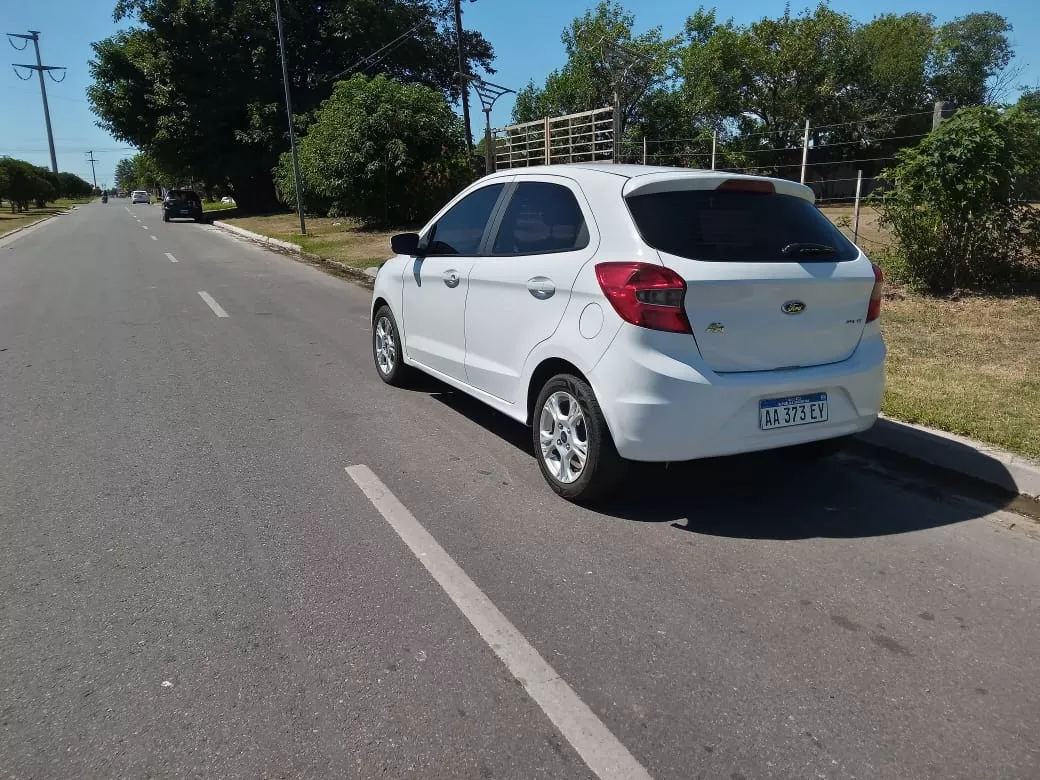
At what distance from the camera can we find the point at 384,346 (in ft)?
22.8

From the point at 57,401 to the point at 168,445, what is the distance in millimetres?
1802

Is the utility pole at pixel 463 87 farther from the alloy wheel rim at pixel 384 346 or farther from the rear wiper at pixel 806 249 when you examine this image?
the rear wiper at pixel 806 249

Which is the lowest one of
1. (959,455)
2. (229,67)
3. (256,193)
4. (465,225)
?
(959,455)

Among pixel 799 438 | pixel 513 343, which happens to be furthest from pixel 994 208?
pixel 513 343

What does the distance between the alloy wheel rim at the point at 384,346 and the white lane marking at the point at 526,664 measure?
106 inches

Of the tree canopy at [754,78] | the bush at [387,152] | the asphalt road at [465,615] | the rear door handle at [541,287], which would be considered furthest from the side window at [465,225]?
the tree canopy at [754,78]

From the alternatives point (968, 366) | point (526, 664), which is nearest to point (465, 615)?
point (526, 664)

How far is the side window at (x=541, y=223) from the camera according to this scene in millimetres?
4398

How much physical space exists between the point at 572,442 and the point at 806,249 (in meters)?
1.63

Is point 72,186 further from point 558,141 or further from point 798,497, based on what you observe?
point 798,497

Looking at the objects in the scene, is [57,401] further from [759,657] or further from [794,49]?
[794,49]

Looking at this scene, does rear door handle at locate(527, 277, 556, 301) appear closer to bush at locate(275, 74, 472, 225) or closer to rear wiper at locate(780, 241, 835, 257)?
rear wiper at locate(780, 241, 835, 257)

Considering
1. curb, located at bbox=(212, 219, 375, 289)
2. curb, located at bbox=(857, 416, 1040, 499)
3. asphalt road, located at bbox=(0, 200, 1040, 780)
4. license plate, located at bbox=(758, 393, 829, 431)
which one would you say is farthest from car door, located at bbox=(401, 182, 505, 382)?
curb, located at bbox=(212, 219, 375, 289)

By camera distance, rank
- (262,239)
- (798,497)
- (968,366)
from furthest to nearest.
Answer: (262,239) < (968,366) < (798,497)
